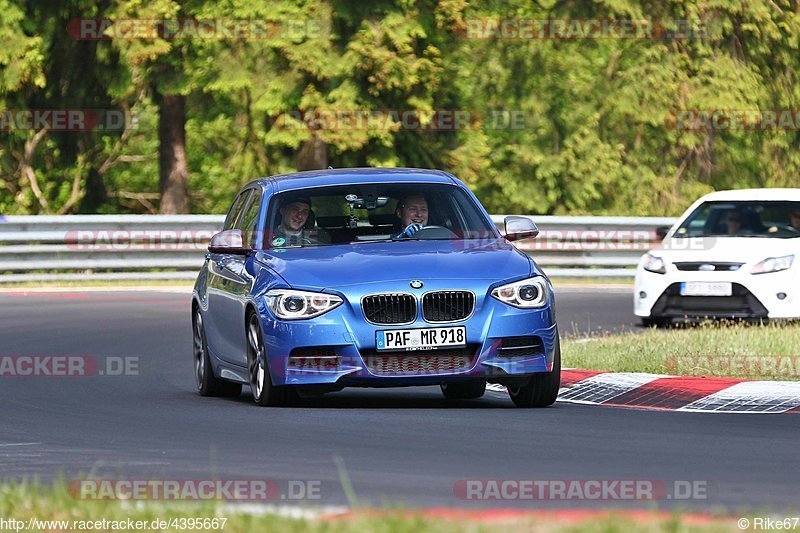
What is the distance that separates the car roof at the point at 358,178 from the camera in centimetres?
1292

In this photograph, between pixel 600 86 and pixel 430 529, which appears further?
pixel 600 86

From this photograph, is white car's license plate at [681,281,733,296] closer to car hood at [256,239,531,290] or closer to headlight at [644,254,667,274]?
headlight at [644,254,667,274]

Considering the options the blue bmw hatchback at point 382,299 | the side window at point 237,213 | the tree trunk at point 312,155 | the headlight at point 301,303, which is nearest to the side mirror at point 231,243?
the blue bmw hatchback at point 382,299

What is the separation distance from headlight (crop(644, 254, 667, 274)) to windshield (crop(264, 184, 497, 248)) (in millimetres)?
7267

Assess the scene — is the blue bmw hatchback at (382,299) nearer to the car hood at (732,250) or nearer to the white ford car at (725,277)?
the white ford car at (725,277)

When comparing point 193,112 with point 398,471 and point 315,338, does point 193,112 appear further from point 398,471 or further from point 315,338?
point 398,471

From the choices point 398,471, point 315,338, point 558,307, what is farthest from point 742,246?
point 398,471

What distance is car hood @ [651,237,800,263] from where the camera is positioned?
1967 centimetres

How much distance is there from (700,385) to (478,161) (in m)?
25.2

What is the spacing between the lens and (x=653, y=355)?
14531 mm

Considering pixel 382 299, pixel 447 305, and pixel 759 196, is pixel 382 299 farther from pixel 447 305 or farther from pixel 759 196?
pixel 759 196

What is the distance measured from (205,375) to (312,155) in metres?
21.2

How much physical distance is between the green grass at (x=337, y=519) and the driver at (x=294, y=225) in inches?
207

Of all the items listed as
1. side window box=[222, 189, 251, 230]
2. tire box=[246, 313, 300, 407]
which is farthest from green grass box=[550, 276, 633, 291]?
tire box=[246, 313, 300, 407]
